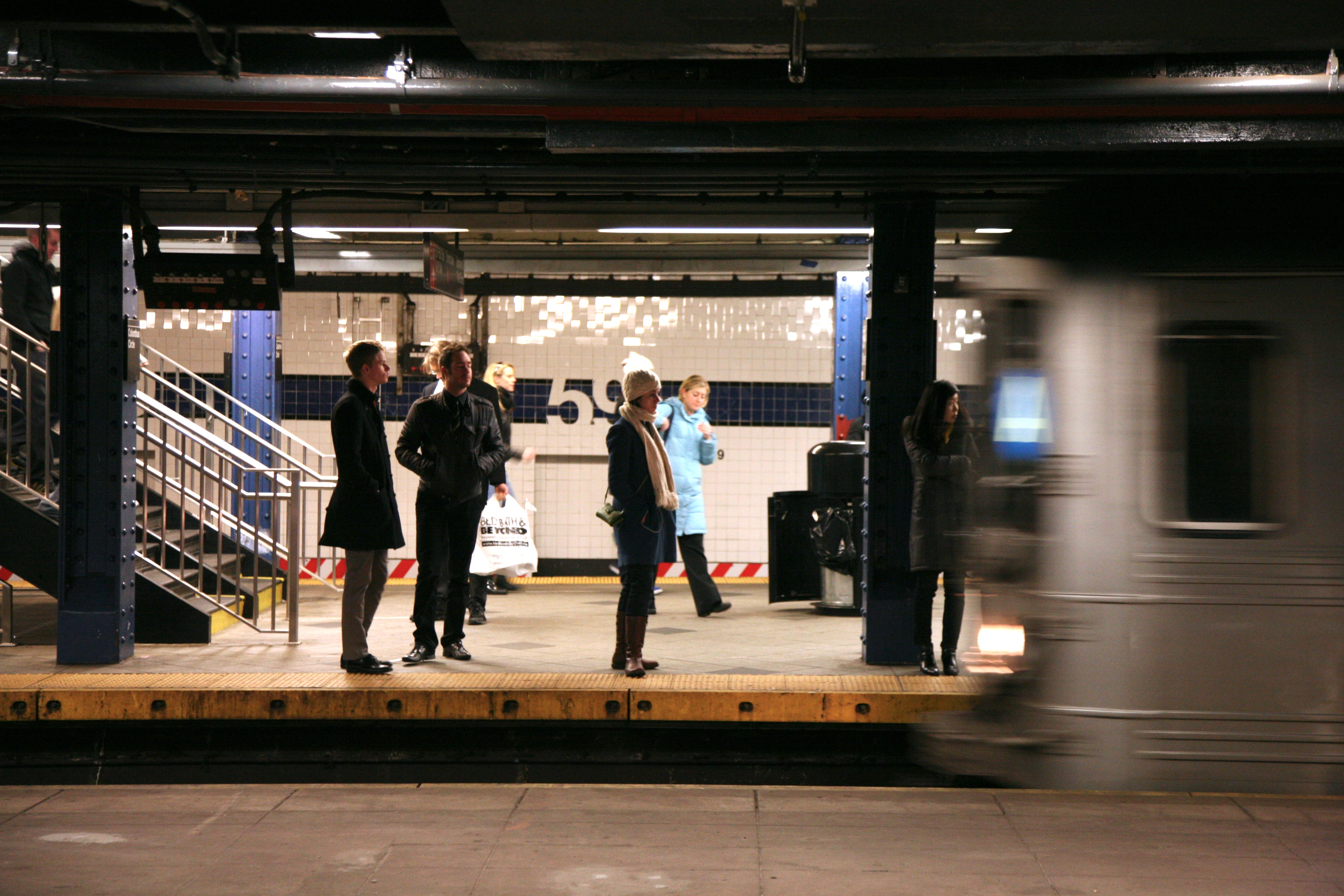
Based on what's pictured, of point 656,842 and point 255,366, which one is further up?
point 255,366

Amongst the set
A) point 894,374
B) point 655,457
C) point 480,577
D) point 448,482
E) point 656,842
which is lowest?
point 656,842

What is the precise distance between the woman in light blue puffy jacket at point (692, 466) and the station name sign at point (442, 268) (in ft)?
6.32

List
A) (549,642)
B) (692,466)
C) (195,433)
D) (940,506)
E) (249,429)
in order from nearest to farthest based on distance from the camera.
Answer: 1. (940,506)
2. (549,642)
3. (195,433)
4. (692,466)
5. (249,429)

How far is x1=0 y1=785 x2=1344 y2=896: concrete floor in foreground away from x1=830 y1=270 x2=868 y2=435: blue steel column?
5208mm

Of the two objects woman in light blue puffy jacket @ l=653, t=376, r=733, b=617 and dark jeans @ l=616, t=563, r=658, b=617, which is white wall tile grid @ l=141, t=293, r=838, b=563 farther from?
dark jeans @ l=616, t=563, r=658, b=617

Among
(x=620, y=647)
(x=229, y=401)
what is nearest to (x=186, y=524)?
(x=229, y=401)

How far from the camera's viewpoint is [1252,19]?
4676 mm

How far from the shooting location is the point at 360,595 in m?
6.76

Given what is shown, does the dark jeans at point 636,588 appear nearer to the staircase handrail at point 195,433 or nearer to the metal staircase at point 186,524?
the metal staircase at point 186,524

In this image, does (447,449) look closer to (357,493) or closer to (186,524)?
(357,493)

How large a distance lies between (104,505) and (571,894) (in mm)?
4512

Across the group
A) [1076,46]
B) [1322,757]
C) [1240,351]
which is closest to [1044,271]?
[1240,351]

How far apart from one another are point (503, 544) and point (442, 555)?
1.67m

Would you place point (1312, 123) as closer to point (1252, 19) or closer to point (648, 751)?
point (1252, 19)
